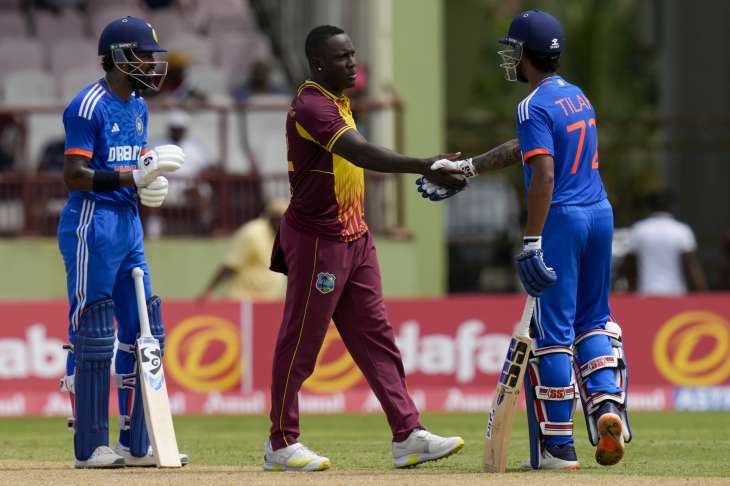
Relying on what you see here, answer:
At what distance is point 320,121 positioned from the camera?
8312 millimetres

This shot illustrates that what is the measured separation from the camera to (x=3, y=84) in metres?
20.1

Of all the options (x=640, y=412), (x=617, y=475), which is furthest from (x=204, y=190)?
(x=617, y=475)

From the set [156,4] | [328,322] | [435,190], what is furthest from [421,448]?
[156,4]

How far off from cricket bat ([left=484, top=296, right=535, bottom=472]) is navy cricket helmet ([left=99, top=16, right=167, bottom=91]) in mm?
2357

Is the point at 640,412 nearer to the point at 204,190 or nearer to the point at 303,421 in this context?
the point at 303,421

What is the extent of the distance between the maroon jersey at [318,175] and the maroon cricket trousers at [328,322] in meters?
0.08

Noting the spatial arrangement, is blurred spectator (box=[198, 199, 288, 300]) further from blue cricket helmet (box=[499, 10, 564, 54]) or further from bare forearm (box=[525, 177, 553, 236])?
bare forearm (box=[525, 177, 553, 236])

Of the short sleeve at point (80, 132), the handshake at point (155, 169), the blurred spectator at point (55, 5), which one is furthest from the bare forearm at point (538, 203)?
the blurred spectator at point (55, 5)

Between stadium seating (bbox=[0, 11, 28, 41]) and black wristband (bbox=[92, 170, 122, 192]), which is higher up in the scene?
stadium seating (bbox=[0, 11, 28, 41])

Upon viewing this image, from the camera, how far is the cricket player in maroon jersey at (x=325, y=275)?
27.7 ft

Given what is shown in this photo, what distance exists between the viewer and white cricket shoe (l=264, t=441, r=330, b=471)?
333 inches


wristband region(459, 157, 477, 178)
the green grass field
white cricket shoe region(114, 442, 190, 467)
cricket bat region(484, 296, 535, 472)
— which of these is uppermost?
wristband region(459, 157, 477, 178)

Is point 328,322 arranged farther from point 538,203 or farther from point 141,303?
point 538,203

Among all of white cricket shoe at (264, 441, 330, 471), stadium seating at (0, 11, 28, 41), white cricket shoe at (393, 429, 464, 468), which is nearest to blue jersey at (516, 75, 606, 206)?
white cricket shoe at (393, 429, 464, 468)
